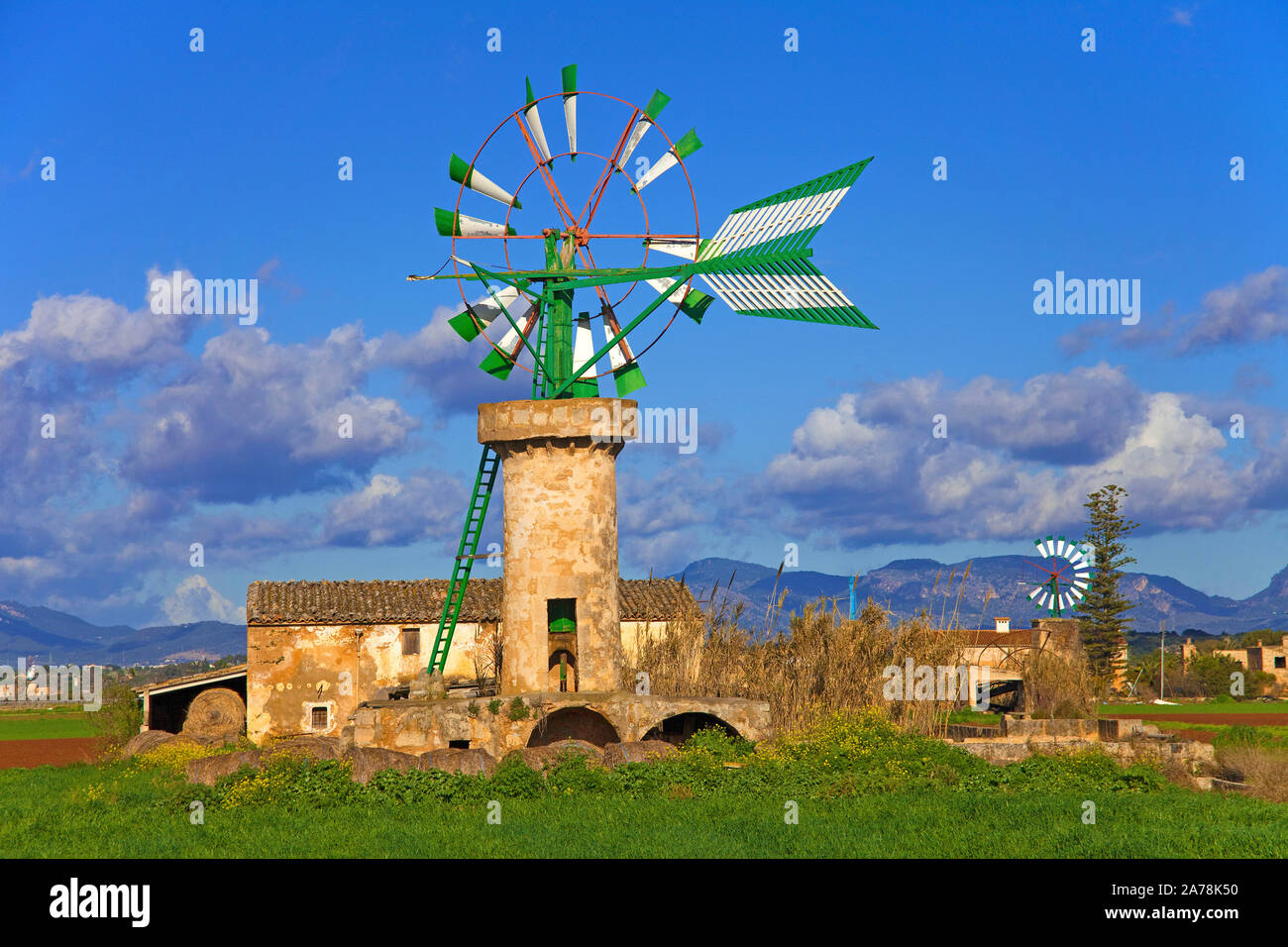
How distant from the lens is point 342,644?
33000 mm

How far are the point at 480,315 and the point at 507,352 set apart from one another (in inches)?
33.4

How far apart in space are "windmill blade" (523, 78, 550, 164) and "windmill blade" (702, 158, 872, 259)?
3.38m

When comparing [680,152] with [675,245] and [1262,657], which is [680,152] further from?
[1262,657]

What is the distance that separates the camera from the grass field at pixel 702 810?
13.4m

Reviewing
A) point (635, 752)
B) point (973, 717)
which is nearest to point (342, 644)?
point (635, 752)

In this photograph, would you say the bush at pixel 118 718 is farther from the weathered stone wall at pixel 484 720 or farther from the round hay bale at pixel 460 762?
the round hay bale at pixel 460 762

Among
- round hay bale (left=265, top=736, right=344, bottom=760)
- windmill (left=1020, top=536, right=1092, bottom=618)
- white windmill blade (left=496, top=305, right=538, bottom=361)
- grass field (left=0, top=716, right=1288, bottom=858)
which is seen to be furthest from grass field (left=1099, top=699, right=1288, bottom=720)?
round hay bale (left=265, top=736, right=344, bottom=760)

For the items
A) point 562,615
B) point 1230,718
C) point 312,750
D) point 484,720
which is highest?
point 562,615

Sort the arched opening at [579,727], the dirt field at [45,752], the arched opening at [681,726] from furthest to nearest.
Answer: the dirt field at [45,752]
the arched opening at [681,726]
the arched opening at [579,727]

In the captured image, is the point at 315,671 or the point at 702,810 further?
the point at 315,671

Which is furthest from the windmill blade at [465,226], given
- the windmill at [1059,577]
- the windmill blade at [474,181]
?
the windmill at [1059,577]

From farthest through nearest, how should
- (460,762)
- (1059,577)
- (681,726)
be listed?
(1059,577)
(681,726)
(460,762)

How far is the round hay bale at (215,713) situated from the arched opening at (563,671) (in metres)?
14.4
